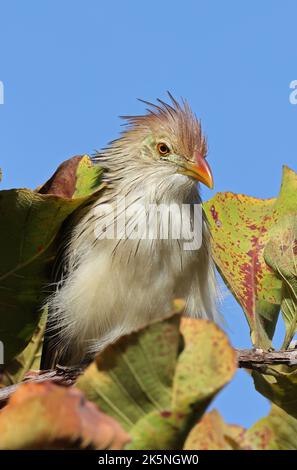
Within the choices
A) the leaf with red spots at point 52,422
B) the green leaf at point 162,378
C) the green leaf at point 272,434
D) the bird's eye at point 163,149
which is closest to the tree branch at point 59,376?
the green leaf at point 272,434

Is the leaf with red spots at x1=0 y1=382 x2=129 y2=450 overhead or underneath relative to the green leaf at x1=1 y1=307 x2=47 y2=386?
overhead

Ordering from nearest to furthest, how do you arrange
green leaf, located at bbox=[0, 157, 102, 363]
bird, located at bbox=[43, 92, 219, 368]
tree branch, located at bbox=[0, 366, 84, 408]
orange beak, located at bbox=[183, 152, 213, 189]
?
green leaf, located at bbox=[0, 157, 102, 363] → tree branch, located at bbox=[0, 366, 84, 408] → bird, located at bbox=[43, 92, 219, 368] → orange beak, located at bbox=[183, 152, 213, 189]

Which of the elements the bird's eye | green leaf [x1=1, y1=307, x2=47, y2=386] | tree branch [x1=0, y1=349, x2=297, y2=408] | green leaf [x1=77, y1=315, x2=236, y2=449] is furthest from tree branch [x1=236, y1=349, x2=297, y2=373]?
the bird's eye

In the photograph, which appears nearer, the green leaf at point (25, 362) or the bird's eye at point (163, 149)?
the green leaf at point (25, 362)

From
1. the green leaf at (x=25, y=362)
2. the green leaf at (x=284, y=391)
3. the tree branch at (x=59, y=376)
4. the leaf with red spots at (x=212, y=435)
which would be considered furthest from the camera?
the green leaf at (x=25, y=362)

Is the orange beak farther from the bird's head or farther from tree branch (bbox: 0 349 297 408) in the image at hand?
tree branch (bbox: 0 349 297 408)

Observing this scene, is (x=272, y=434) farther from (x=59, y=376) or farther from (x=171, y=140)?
(x=171, y=140)

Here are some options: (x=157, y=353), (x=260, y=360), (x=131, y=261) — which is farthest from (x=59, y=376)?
(x=157, y=353)

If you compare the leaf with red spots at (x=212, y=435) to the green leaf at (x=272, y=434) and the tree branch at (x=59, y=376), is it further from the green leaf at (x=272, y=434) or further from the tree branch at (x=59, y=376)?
the tree branch at (x=59, y=376)

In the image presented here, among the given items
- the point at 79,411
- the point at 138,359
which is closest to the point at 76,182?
the point at 138,359
